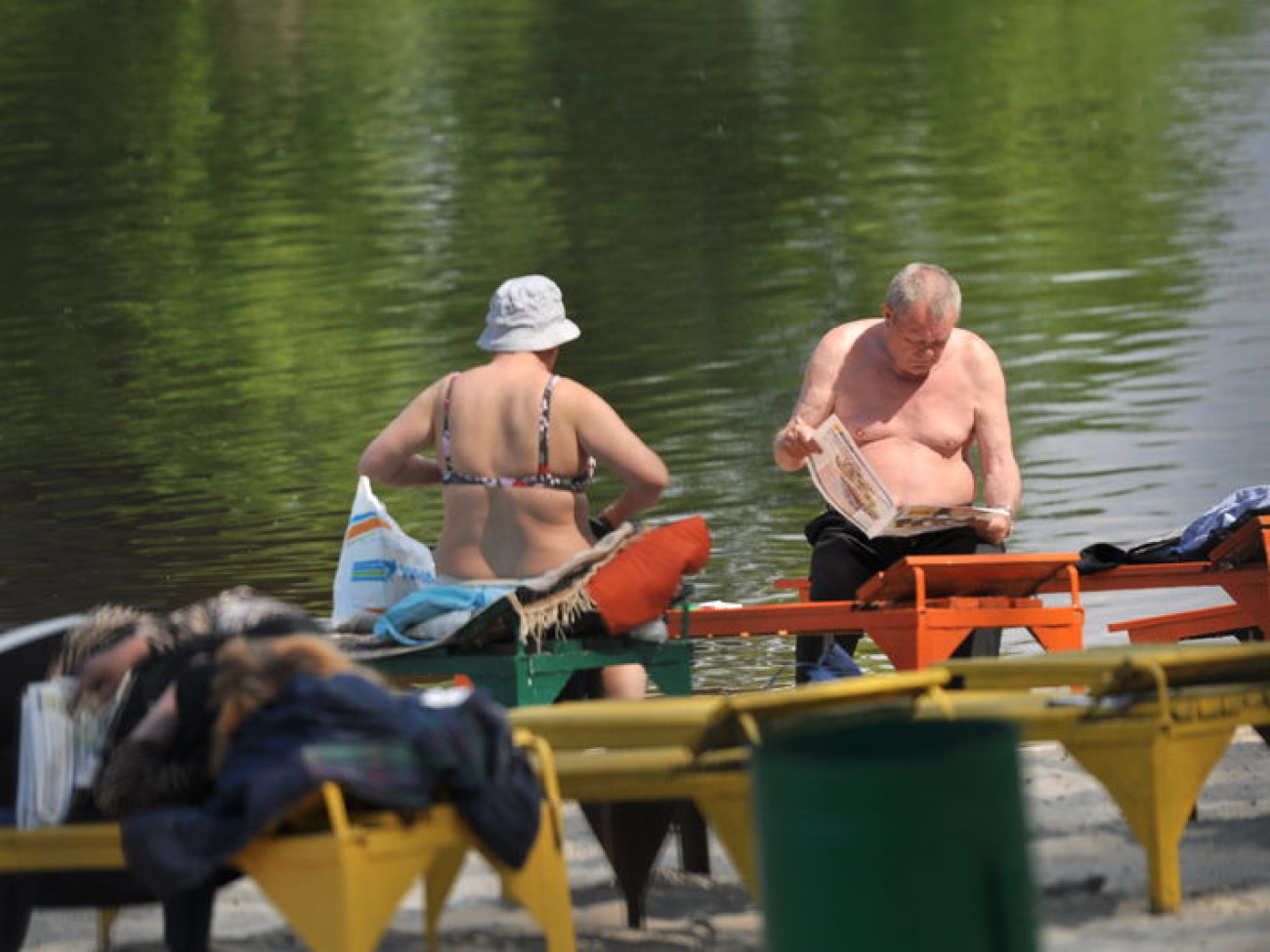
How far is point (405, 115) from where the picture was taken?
1407 inches

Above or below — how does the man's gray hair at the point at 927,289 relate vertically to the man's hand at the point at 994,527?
above

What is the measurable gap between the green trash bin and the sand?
4.32 feet

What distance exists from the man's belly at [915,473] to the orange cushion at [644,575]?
132 cm

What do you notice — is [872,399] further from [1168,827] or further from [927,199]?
[927,199]

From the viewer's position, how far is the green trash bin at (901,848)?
4.34 meters

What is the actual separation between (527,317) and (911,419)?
145 centimetres

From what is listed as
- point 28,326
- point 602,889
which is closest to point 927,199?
point 28,326

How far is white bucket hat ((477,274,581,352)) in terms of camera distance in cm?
745

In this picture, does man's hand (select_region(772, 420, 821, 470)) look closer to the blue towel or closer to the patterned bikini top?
the patterned bikini top

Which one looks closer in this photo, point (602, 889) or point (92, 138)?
point (602, 889)

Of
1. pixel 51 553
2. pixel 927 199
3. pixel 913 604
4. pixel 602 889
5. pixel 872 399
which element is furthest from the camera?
pixel 927 199

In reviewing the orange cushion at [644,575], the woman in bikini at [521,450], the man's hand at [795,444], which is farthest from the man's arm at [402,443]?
the man's hand at [795,444]

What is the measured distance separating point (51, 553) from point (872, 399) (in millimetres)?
6252

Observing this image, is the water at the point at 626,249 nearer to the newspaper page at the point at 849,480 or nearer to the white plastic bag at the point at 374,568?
the newspaper page at the point at 849,480
